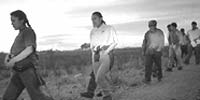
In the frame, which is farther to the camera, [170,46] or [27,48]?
[170,46]

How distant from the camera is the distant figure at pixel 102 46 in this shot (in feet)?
23.9

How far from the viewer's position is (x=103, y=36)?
7352 mm

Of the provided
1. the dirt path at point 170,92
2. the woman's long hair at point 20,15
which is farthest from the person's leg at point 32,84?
the dirt path at point 170,92

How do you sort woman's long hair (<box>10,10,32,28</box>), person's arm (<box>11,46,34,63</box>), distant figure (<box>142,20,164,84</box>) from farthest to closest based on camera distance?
distant figure (<box>142,20,164,84</box>) < woman's long hair (<box>10,10,32,28</box>) < person's arm (<box>11,46,34,63</box>)

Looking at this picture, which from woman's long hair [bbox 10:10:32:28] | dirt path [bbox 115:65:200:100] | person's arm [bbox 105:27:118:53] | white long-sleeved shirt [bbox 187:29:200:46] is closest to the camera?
woman's long hair [bbox 10:10:32:28]

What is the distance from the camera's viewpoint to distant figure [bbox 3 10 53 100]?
18.5ft

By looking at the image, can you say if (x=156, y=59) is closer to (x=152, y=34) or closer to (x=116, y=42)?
(x=152, y=34)

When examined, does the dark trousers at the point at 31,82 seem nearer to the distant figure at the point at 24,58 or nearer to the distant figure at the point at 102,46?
the distant figure at the point at 24,58

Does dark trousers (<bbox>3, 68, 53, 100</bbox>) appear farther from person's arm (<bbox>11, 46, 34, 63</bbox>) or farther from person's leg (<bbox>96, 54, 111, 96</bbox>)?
person's leg (<bbox>96, 54, 111, 96</bbox>)

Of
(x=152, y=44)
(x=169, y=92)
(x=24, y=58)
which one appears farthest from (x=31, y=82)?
(x=152, y=44)

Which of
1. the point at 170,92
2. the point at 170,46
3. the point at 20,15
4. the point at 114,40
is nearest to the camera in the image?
the point at 20,15

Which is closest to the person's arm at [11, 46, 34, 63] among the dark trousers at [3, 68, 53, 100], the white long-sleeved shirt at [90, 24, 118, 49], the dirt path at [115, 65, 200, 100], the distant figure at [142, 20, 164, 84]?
the dark trousers at [3, 68, 53, 100]

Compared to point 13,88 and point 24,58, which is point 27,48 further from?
point 13,88

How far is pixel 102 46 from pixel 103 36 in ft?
0.68
